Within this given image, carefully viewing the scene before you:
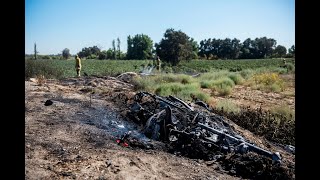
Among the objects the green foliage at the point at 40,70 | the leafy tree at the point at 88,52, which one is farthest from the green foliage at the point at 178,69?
the leafy tree at the point at 88,52

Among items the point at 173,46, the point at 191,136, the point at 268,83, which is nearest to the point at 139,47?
the point at 173,46

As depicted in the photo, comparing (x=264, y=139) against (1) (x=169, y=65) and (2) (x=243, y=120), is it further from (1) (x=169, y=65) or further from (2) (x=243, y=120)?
(1) (x=169, y=65)

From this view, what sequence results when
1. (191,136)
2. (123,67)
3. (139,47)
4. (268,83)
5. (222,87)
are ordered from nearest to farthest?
(191,136) < (222,87) < (268,83) < (123,67) < (139,47)

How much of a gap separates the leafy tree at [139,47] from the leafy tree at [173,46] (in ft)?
123

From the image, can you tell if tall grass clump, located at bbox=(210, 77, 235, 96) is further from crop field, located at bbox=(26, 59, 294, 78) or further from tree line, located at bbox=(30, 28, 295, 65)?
tree line, located at bbox=(30, 28, 295, 65)

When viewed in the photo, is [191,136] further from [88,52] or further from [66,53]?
[88,52]

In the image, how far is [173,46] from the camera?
40.2m

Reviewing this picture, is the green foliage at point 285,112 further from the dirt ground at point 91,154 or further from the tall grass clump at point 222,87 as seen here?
the tall grass clump at point 222,87

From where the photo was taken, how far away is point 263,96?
18734mm

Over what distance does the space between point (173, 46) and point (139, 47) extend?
4465 cm

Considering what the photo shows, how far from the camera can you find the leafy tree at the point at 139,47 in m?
80.8
